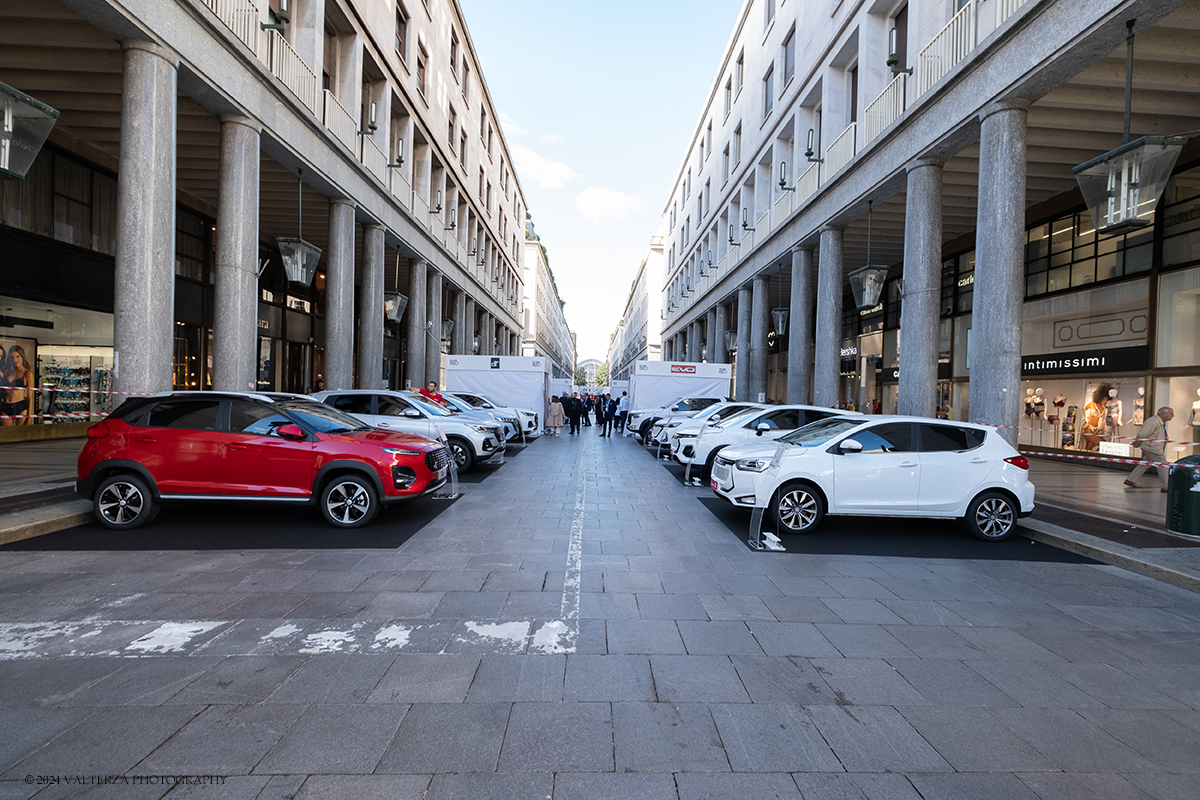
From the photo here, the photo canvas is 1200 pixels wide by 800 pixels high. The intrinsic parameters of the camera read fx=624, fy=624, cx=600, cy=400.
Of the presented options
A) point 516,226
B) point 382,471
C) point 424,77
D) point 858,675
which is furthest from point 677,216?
point 858,675

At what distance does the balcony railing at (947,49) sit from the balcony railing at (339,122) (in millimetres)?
14283

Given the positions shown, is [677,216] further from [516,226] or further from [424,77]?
[424,77]

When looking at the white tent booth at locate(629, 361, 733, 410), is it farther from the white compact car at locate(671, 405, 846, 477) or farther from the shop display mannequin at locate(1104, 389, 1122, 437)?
the shop display mannequin at locate(1104, 389, 1122, 437)

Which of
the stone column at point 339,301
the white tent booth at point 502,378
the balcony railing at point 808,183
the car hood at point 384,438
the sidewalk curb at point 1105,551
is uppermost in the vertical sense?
the balcony railing at point 808,183

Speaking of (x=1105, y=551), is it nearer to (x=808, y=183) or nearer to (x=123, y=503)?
(x=123, y=503)

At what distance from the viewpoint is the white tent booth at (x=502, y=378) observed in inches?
902

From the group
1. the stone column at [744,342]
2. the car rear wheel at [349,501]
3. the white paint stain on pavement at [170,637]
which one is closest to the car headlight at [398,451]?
the car rear wheel at [349,501]

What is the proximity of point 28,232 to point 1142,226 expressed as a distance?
21184 mm

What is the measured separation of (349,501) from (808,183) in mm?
18043

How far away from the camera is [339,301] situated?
57.3ft

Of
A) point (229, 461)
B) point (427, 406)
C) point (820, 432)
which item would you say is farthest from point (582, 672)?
point (427, 406)

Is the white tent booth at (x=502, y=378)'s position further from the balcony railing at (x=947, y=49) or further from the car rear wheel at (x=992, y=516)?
the car rear wheel at (x=992, y=516)

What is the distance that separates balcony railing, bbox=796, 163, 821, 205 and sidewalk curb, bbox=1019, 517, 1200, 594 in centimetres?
1374

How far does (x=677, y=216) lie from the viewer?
170 feet
